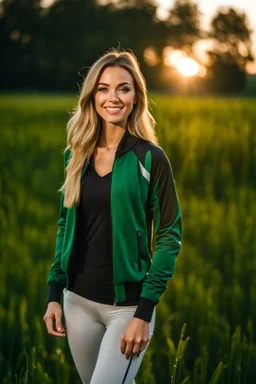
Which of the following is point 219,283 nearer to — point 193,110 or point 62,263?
point 62,263

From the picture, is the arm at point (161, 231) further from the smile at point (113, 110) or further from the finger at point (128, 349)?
the smile at point (113, 110)

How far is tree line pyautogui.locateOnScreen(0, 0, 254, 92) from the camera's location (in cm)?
4222

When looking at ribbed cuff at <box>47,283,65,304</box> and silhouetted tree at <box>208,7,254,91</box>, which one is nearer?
ribbed cuff at <box>47,283,65,304</box>

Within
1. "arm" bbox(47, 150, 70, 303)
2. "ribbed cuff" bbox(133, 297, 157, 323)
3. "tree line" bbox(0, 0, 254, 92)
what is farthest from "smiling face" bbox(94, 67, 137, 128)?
"tree line" bbox(0, 0, 254, 92)

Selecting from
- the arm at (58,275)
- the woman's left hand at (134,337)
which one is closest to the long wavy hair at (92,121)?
the arm at (58,275)

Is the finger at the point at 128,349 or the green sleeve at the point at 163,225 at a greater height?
the green sleeve at the point at 163,225

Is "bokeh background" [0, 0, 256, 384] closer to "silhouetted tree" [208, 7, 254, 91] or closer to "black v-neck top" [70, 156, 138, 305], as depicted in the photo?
"black v-neck top" [70, 156, 138, 305]

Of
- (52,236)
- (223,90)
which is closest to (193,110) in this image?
(52,236)

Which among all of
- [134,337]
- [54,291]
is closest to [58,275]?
[54,291]

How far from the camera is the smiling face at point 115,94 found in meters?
1.99

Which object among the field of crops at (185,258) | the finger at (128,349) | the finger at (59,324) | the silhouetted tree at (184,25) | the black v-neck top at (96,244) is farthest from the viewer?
the silhouetted tree at (184,25)

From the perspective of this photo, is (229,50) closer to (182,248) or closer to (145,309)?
(182,248)

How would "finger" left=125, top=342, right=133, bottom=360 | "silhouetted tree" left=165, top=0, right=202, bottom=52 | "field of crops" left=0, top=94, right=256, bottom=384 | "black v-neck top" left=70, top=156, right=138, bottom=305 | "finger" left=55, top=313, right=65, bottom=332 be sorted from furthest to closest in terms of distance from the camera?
"silhouetted tree" left=165, top=0, right=202, bottom=52 < "field of crops" left=0, top=94, right=256, bottom=384 < "finger" left=55, top=313, right=65, bottom=332 < "black v-neck top" left=70, top=156, right=138, bottom=305 < "finger" left=125, top=342, right=133, bottom=360

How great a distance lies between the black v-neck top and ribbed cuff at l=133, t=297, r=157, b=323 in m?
0.09
